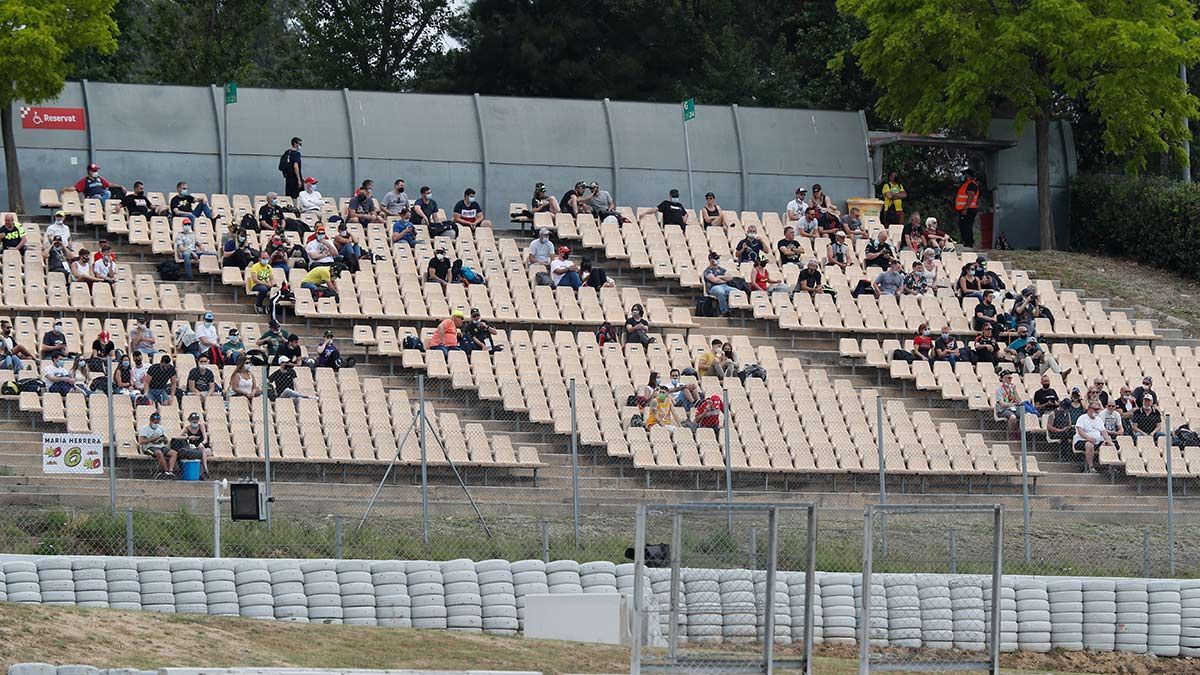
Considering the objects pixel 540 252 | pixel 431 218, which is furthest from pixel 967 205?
pixel 431 218

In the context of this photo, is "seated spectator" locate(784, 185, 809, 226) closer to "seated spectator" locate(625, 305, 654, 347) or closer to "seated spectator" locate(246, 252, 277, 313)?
"seated spectator" locate(625, 305, 654, 347)

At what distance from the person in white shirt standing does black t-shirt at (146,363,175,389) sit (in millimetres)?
12746

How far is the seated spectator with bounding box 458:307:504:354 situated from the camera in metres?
32.2

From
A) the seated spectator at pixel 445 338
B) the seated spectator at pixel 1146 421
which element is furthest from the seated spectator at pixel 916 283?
the seated spectator at pixel 445 338

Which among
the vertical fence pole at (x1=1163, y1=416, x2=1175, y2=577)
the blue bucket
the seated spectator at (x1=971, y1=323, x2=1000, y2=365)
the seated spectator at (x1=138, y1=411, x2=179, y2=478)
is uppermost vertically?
the seated spectator at (x1=971, y1=323, x2=1000, y2=365)

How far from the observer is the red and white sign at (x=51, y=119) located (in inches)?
1581

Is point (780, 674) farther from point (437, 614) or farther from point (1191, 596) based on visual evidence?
point (1191, 596)

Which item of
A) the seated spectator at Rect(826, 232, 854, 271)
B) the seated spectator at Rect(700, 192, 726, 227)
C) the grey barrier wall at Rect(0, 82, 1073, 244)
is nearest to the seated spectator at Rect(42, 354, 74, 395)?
the grey barrier wall at Rect(0, 82, 1073, 244)

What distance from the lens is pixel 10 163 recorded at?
128 ft

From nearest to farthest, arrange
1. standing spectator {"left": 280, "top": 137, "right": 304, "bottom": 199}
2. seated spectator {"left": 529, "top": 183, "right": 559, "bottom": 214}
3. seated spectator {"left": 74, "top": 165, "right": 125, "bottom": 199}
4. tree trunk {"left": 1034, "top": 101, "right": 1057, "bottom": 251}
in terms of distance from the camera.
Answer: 1. seated spectator {"left": 74, "top": 165, "right": 125, "bottom": 199}
2. standing spectator {"left": 280, "top": 137, "right": 304, "bottom": 199}
3. seated spectator {"left": 529, "top": 183, "right": 559, "bottom": 214}
4. tree trunk {"left": 1034, "top": 101, "right": 1057, "bottom": 251}

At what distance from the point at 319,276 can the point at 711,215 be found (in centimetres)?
914

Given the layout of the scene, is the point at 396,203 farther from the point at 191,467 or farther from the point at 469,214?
the point at 191,467

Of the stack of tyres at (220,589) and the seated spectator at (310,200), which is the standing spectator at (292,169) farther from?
the stack of tyres at (220,589)

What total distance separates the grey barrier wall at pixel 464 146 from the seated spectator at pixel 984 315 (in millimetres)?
8267
